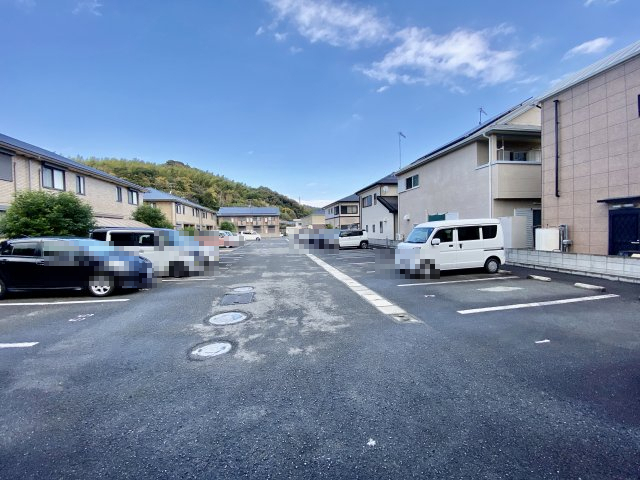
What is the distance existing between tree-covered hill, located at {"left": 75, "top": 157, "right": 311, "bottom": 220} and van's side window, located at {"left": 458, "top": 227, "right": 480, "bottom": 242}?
5822 cm

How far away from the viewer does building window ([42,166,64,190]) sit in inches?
606

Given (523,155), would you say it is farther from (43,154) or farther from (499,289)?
(43,154)

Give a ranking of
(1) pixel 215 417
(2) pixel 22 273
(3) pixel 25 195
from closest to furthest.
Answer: (1) pixel 215 417 < (2) pixel 22 273 < (3) pixel 25 195

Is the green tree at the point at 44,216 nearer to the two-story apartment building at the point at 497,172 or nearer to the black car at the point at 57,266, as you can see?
the black car at the point at 57,266

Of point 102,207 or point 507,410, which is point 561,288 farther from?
point 102,207

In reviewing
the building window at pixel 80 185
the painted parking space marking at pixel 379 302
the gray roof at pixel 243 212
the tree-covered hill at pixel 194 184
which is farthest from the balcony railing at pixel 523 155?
the tree-covered hill at pixel 194 184

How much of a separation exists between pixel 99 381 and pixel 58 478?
4.86 feet

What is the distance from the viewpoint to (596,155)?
9867 millimetres

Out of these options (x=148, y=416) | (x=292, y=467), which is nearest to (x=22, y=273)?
(x=148, y=416)

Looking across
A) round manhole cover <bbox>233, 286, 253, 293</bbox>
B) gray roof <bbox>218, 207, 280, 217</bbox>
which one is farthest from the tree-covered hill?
round manhole cover <bbox>233, 286, 253, 293</bbox>

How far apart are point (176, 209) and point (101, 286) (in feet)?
94.9

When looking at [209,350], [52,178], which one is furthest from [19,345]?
[52,178]

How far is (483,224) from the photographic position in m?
9.84

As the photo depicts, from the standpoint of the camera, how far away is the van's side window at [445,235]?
9547 millimetres
